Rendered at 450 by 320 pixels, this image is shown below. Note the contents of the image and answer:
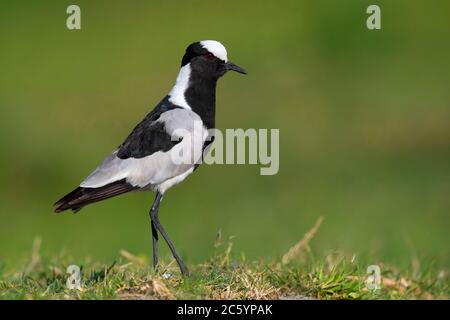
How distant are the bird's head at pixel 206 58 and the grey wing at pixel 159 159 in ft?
1.74

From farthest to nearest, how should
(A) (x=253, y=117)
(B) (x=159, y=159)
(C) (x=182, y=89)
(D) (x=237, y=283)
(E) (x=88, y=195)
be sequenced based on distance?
(A) (x=253, y=117) → (C) (x=182, y=89) → (B) (x=159, y=159) → (E) (x=88, y=195) → (D) (x=237, y=283)

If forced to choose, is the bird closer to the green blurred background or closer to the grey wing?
the grey wing

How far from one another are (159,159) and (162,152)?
0.06 m

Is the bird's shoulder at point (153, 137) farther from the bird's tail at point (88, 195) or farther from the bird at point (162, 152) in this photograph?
the bird's tail at point (88, 195)

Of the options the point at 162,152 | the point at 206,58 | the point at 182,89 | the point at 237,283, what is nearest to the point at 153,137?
the point at 162,152

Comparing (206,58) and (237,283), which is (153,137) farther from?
(237,283)

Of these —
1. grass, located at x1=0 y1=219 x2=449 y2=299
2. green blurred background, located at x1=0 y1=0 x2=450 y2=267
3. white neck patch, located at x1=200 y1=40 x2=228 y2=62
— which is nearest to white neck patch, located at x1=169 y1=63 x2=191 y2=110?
white neck patch, located at x1=200 y1=40 x2=228 y2=62

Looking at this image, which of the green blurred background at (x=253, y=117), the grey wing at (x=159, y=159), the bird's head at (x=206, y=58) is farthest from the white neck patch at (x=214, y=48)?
the green blurred background at (x=253, y=117)

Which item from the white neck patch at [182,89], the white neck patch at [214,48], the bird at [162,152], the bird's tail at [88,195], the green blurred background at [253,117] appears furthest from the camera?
the green blurred background at [253,117]

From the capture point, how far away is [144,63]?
19484 mm

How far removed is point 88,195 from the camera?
24.8ft

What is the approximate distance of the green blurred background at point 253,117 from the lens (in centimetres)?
1374
